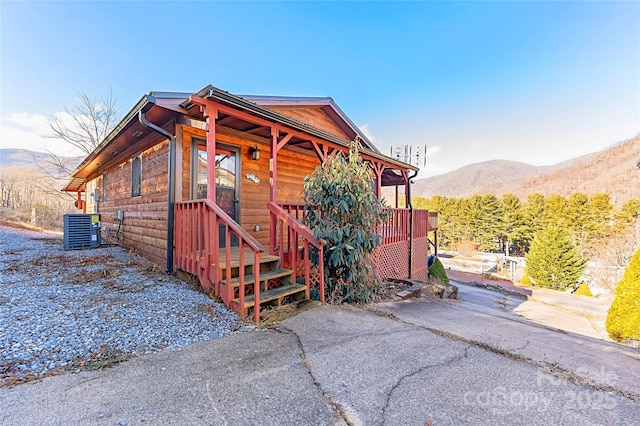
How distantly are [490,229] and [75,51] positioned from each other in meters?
35.3

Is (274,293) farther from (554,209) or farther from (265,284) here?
(554,209)

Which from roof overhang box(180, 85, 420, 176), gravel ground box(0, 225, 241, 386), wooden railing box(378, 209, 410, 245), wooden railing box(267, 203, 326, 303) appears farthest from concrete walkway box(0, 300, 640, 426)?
wooden railing box(378, 209, 410, 245)

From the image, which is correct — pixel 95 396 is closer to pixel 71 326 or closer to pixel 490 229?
pixel 71 326

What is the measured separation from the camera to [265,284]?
3656mm

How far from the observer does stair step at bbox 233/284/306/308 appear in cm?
318

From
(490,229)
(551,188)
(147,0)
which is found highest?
(147,0)

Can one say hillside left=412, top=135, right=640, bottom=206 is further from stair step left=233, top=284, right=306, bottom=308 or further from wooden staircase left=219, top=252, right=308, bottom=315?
stair step left=233, top=284, right=306, bottom=308

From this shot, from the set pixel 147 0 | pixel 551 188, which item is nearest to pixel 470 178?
pixel 551 188

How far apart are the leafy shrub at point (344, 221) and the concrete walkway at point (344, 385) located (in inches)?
40.5

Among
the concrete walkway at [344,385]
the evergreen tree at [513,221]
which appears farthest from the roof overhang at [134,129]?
the evergreen tree at [513,221]

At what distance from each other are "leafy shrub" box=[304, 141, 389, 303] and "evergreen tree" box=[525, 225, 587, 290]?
59.6 ft

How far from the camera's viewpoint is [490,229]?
96.4ft

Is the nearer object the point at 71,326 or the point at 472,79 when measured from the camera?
the point at 71,326

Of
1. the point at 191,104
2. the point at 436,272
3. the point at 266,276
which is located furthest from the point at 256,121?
the point at 436,272
